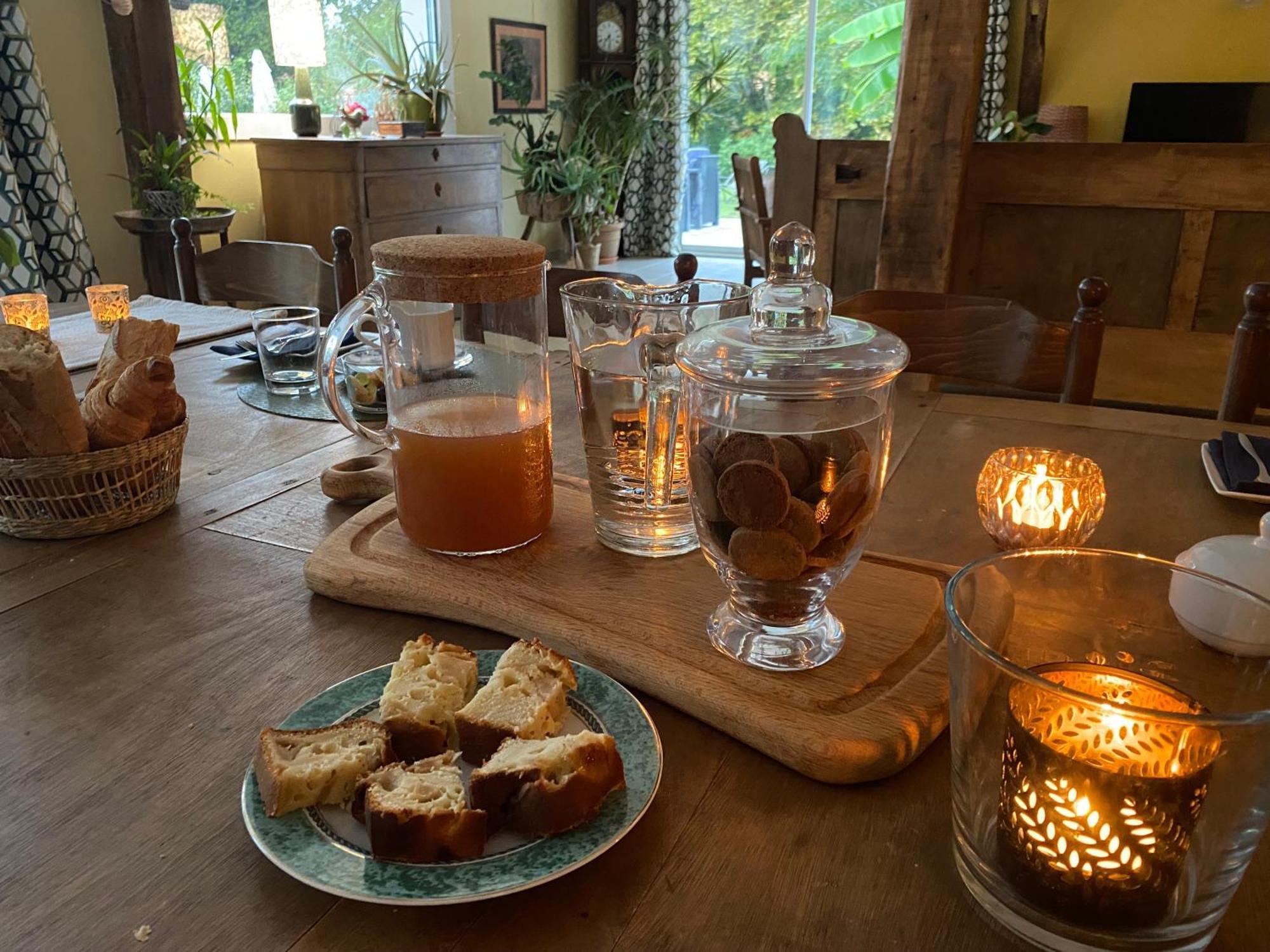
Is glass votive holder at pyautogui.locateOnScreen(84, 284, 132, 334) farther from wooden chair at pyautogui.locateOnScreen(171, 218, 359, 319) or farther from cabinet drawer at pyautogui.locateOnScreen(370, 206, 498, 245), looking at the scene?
cabinet drawer at pyautogui.locateOnScreen(370, 206, 498, 245)

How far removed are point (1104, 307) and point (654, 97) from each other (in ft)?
13.6

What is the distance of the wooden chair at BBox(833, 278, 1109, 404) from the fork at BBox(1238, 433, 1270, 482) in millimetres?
259

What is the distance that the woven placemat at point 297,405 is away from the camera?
3.99 ft

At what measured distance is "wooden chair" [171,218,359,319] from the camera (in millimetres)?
1876

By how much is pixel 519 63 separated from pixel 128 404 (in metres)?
5.32

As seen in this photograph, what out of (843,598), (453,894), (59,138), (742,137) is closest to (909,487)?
(843,598)

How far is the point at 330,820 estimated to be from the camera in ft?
1.61

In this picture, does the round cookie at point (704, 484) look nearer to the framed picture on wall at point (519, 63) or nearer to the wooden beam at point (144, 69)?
the wooden beam at point (144, 69)

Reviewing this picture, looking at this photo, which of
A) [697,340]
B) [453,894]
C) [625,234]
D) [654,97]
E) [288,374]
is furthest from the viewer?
[625,234]

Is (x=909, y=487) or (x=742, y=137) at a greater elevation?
(x=742, y=137)

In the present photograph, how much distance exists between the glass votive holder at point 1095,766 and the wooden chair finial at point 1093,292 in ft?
2.72

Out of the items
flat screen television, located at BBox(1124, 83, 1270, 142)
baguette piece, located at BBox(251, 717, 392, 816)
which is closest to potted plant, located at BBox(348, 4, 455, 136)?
flat screen television, located at BBox(1124, 83, 1270, 142)

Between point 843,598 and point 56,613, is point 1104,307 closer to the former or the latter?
point 843,598

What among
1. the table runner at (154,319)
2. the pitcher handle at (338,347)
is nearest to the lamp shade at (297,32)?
the table runner at (154,319)
